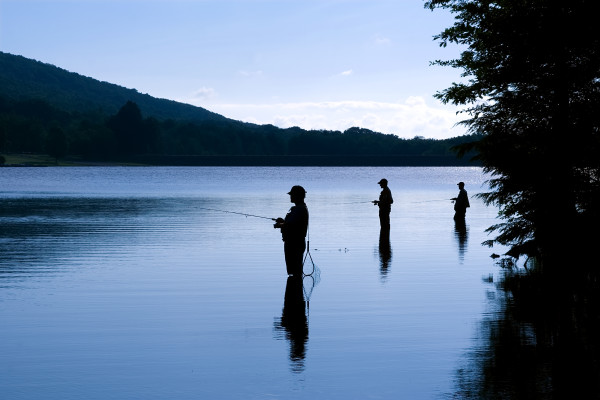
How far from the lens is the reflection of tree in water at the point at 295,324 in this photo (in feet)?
32.2

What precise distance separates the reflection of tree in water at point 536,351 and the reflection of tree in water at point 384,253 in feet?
13.5

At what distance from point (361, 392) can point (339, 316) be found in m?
4.48

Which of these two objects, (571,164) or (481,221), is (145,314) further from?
(481,221)

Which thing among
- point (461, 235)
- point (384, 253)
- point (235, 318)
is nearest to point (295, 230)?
point (235, 318)

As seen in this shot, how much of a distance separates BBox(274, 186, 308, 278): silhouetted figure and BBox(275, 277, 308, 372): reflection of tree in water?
0.71 metres

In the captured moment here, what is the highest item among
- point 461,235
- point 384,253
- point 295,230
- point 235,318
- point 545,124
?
point 545,124

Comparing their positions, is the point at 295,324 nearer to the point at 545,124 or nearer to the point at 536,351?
the point at 536,351

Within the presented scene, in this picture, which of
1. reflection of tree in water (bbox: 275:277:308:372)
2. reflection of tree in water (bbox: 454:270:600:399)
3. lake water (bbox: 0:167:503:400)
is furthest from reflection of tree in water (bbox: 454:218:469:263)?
reflection of tree in water (bbox: 454:270:600:399)

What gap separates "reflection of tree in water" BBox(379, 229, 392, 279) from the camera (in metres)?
18.8

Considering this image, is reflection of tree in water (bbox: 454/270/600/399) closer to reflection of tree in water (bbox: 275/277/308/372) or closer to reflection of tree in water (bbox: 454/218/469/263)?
reflection of tree in water (bbox: 275/277/308/372)

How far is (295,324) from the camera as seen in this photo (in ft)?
39.2

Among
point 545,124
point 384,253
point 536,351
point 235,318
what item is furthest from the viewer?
point 384,253

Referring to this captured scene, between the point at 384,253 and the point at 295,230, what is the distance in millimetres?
6451

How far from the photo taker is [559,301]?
1417 centimetres
